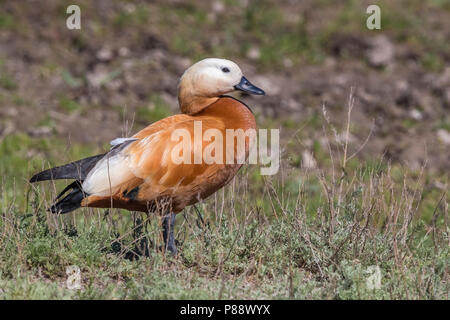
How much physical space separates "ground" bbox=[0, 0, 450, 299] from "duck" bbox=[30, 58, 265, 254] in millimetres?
244

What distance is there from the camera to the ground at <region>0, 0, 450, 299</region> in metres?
4.86

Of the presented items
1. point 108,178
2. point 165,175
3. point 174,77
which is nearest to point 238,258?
point 165,175

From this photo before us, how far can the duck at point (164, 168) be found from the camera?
494 centimetres

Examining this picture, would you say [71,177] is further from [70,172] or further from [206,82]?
[206,82]

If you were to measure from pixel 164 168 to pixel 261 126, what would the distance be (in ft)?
17.1

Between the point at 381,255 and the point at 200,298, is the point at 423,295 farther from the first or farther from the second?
the point at 200,298

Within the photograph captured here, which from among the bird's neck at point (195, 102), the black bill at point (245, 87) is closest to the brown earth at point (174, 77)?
the bird's neck at point (195, 102)

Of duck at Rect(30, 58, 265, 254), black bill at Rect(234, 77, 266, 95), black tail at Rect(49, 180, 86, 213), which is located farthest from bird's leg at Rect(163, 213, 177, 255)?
black bill at Rect(234, 77, 266, 95)

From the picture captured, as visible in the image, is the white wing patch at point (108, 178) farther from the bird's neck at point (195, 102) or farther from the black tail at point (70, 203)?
the bird's neck at point (195, 102)

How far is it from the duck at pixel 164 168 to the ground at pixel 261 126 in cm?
24

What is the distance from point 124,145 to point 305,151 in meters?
4.56
